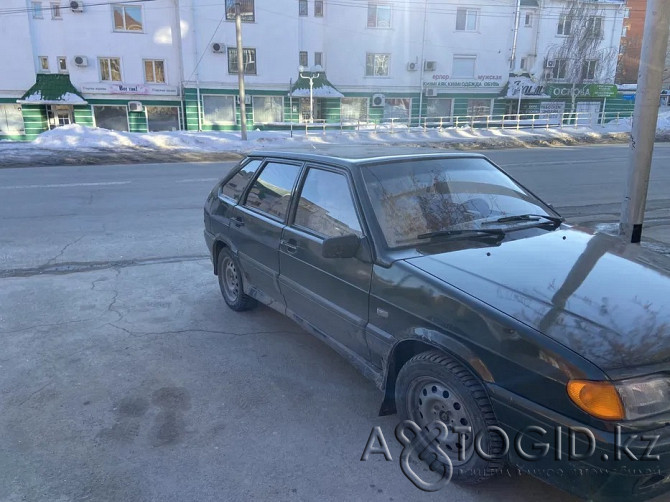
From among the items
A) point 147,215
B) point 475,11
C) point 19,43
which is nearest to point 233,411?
point 147,215

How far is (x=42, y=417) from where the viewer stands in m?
3.25

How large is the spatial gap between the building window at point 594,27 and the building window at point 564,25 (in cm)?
116

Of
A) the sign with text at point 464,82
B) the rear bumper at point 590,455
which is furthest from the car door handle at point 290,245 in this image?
the sign with text at point 464,82

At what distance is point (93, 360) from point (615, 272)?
141 inches

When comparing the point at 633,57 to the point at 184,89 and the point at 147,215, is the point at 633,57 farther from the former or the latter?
the point at 147,215

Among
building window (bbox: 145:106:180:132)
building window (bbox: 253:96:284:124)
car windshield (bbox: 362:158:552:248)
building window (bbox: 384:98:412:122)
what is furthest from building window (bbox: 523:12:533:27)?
car windshield (bbox: 362:158:552:248)

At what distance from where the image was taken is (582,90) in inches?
1497

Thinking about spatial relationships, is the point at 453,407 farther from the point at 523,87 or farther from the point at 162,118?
the point at 523,87

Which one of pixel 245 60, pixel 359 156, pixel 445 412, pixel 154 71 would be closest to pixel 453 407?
pixel 445 412

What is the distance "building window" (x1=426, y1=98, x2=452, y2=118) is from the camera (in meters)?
35.9

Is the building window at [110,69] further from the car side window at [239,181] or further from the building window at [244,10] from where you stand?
the car side window at [239,181]

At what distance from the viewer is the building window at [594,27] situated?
121 ft

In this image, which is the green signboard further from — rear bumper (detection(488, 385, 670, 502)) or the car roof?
rear bumper (detection(488, 385, 670, 502))

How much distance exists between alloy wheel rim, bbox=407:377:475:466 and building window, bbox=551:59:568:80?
40518 mm
